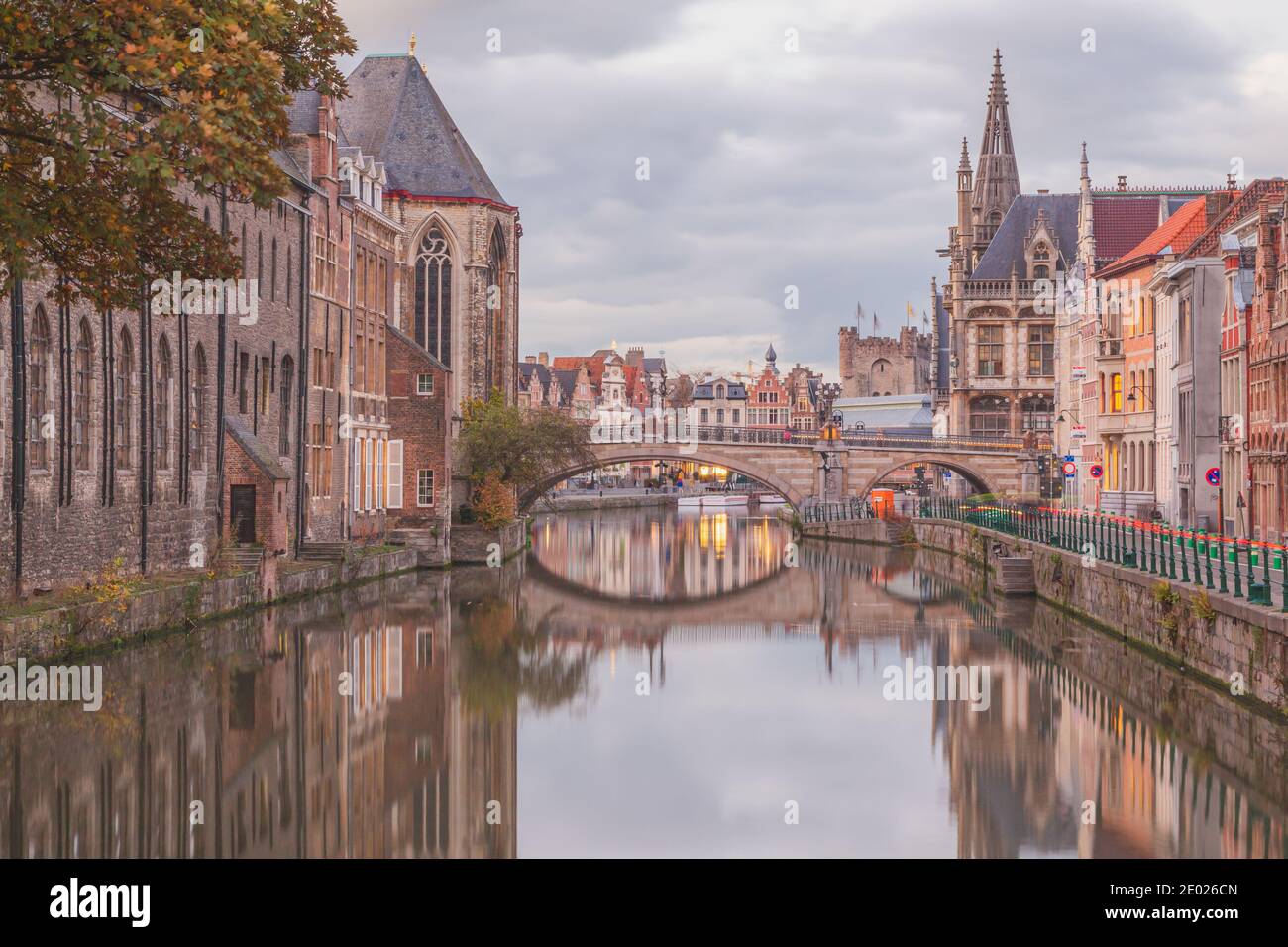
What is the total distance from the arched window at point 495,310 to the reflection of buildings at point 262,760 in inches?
1785

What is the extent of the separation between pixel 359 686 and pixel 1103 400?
129 ft

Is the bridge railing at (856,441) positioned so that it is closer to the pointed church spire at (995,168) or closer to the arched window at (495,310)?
the arched window at (495,310)

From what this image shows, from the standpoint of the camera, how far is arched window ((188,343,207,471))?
33.6 meters

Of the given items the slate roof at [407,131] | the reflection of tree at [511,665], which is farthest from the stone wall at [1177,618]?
the slate roof at [407,131]

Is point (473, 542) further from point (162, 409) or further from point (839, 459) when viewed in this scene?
point (839, 459)

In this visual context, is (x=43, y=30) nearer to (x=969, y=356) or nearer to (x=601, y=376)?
(x=969, y=356)

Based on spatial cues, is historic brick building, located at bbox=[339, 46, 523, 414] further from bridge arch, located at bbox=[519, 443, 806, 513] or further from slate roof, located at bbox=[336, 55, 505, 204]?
bridge arch, located at bbox=[519, 443, 806, 513]

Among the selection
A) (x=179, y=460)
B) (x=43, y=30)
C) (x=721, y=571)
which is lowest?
(x=721, y=571)

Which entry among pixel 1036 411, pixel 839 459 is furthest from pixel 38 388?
pixel 1036 411

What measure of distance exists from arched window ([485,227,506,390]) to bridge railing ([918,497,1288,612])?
79.6ft

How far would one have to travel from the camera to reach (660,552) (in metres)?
68.1

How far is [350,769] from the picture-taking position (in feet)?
57.6

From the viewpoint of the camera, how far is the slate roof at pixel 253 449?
3522 centimetres
